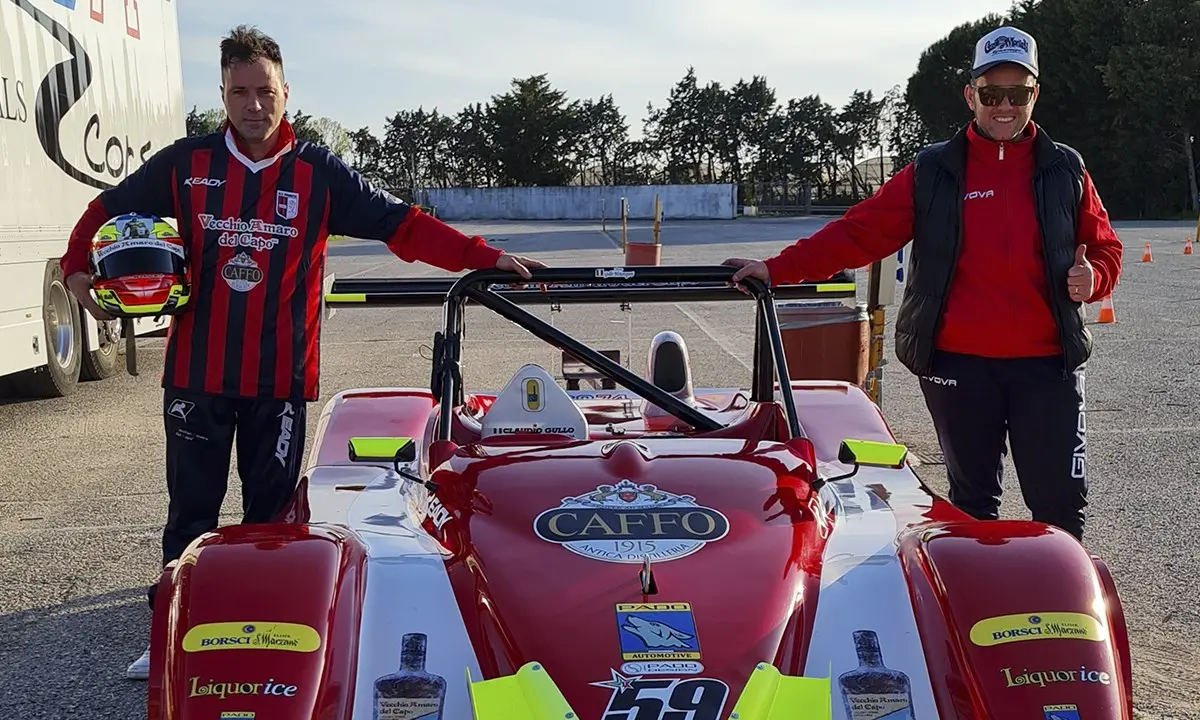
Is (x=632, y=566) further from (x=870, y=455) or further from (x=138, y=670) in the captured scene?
(x=138, y=670)

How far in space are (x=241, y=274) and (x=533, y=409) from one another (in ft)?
3.70

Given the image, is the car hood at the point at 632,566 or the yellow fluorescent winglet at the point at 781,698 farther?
the car hood at the point at 632,566

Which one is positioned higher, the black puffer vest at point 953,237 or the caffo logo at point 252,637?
the black puffer vest at point 953,237

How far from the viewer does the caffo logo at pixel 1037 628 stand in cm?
250

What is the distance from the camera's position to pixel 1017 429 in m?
4.02

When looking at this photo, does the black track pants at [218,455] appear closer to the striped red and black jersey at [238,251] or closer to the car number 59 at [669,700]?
the striped red and black jersey at [238,251]

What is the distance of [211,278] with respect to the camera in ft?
13.1

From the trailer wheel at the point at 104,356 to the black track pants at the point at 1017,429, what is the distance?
8518mm

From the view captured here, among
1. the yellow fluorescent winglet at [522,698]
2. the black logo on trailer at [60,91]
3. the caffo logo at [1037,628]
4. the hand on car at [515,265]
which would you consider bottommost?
the yellow fluorescent winglet at [522,698]

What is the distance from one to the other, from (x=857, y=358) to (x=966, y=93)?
121 inches

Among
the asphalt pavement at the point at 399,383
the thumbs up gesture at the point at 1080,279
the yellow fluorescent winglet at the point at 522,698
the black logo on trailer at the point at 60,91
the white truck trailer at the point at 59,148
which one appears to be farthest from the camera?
the black logo on trailer at the point at 60,91

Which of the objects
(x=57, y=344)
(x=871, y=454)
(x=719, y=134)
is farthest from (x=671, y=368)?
(x=719, y=134)

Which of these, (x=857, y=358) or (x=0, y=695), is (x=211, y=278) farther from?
(x=857, y=358)

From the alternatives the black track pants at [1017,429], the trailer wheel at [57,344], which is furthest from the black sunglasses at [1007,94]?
the trailer wheel at [57,344]
